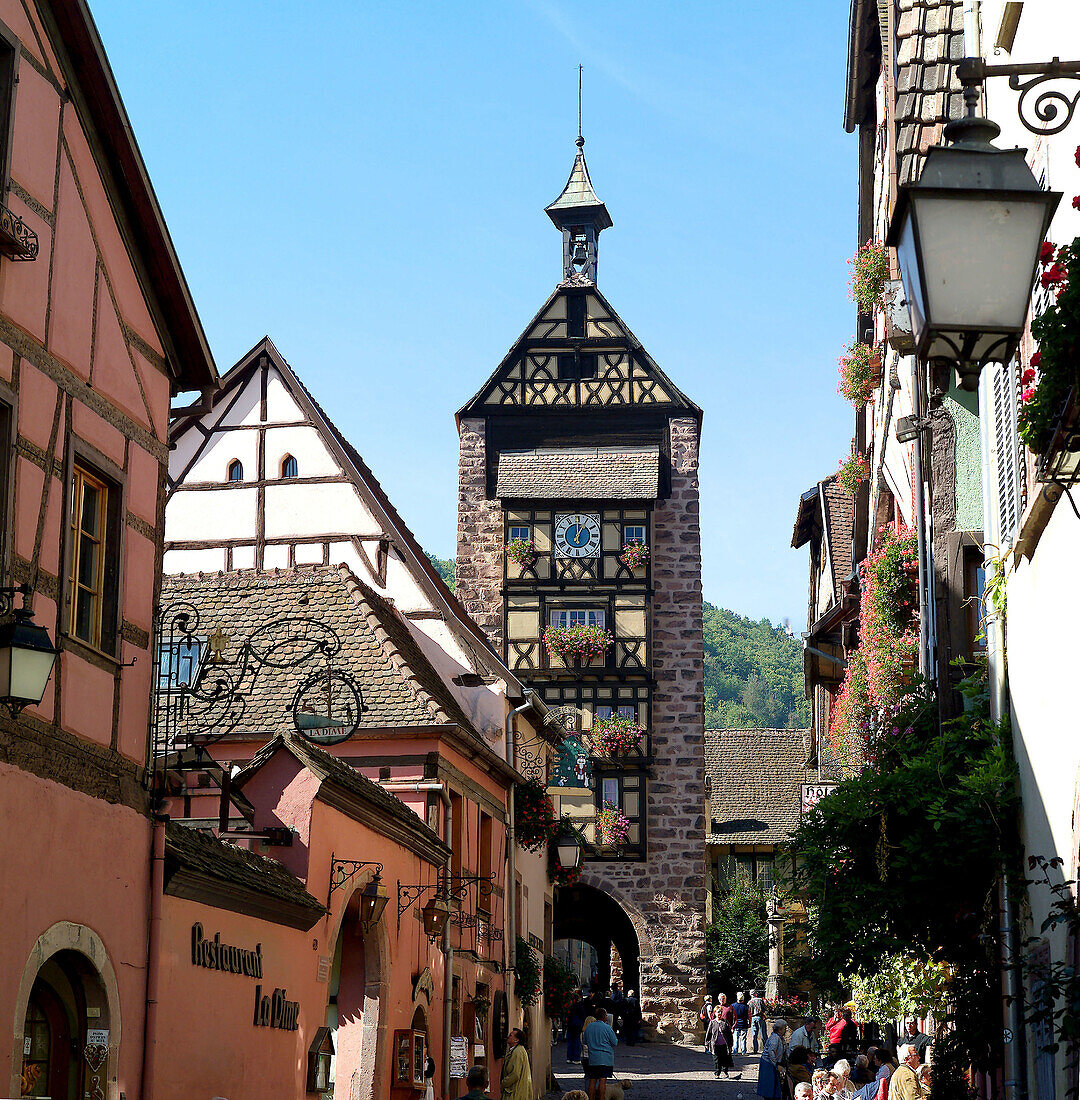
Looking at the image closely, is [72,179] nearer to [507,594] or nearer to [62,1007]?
[62,1007]

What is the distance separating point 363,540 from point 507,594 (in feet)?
42.9

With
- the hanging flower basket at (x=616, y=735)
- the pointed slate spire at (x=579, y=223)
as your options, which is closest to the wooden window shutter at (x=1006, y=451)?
the hanging flower basket at (x=616, y=735)

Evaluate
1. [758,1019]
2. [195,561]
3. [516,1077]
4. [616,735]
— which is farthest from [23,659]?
[616,735]

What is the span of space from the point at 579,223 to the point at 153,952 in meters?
29.5

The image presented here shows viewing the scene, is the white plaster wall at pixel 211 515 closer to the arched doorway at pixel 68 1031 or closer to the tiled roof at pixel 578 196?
the arched doorway at pixel 68 1031

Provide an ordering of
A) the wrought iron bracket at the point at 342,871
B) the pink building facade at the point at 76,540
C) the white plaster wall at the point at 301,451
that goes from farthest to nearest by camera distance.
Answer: the white plaster wall at the point at 301,451 < the wrought iron bracket at the point at 342,871 < the pink building facade at the point at 76,540

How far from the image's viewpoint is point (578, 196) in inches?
1475

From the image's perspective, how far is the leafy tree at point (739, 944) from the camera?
37500 mm

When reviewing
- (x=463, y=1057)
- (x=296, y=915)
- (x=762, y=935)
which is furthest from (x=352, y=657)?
(x=762, y=935)

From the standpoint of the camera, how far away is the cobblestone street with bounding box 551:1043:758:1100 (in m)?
21.4

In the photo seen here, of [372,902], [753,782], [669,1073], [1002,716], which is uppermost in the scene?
[753,782]

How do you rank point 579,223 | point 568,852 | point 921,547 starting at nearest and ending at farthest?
1. point 921,547
2. point 568,852
3. point 579,223

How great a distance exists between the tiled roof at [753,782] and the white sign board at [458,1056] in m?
26.8

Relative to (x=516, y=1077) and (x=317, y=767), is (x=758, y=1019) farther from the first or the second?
(x=317, y=767)
